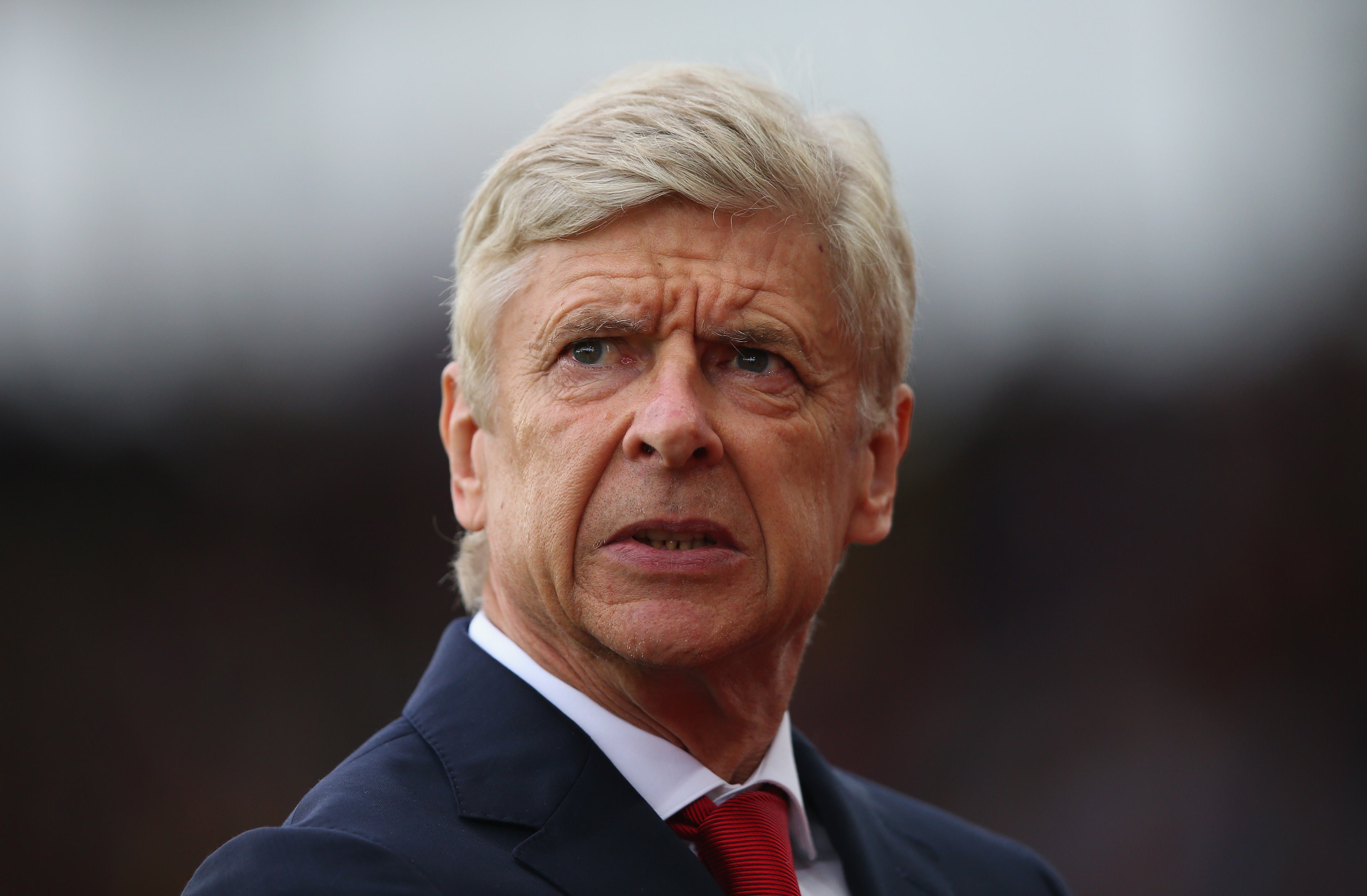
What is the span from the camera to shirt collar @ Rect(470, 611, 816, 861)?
259cm

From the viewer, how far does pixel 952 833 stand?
3.48 meters

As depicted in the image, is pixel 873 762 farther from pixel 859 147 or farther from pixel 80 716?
pixel 859 147

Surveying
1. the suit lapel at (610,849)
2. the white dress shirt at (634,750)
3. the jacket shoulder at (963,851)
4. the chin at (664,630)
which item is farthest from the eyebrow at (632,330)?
the jacket shoulder at (963,851)

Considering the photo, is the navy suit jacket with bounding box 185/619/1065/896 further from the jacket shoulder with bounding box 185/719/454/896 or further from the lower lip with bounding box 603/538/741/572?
the lower lip with bounding box 603/538/741/572

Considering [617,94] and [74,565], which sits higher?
[617,94]

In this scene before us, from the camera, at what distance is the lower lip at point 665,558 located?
8.22ft

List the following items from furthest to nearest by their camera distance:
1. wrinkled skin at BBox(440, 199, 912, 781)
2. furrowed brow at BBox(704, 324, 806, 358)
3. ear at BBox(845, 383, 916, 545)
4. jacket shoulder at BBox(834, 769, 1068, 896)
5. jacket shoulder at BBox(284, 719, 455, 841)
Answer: jacket shoulder at BBox(834, 769, 1068, 896) < ear at BBox(845, 383, 916, 545) < furrowed brow at BBox(704, 324, 806, 358) < wrinkled skin at BBox(440, 199, 912, 781) < jacket shoulder at BBox(284, 719, 455, 841)

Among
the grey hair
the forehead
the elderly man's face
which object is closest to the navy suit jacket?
the elderly man's face

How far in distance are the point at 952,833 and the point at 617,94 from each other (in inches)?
87.8

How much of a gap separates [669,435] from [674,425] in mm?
23

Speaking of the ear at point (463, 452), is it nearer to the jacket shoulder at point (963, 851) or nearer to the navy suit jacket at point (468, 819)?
the navy suit jacket at point (468, 819)

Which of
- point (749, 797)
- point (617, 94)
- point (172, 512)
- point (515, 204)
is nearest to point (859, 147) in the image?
point (617, 94)

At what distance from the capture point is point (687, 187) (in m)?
2.61

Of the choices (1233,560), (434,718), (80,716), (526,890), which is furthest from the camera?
(1233,560)
